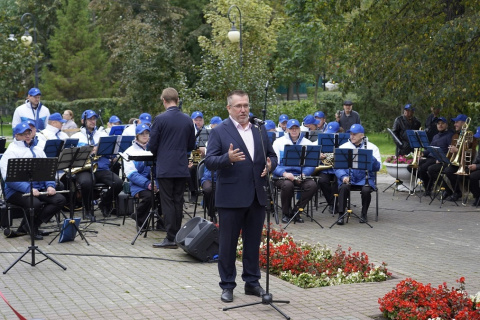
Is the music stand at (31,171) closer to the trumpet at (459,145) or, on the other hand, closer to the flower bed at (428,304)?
the flower bed at (428,304)

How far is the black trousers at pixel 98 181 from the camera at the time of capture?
594 inches

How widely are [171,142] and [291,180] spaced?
3.83 metres

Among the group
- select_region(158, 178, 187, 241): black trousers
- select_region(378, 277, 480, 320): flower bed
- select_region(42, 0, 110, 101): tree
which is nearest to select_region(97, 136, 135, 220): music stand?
select_region(158, 178, 187, 241): black trousers

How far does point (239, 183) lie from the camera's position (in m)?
8.46

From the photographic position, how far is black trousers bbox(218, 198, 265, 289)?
8.63m

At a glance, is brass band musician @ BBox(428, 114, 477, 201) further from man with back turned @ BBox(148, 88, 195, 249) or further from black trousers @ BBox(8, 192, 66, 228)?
black trousers @ BBox(8, 192, 66, 228)

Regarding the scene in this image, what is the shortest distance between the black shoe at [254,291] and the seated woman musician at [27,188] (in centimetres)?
469

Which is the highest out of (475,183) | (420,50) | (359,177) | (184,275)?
(420,50)

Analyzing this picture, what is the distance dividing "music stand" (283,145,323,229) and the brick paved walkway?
1144 mm

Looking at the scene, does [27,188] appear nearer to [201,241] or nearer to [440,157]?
[201,241]

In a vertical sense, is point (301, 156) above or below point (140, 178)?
above

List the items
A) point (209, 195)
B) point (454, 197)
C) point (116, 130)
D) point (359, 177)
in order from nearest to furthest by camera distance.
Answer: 1. point (209, 195)
2. point (359, 177)
3. point (116, 130)
4. point (454, 197)

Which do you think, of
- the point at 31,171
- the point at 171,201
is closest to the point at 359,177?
the point at 171,201

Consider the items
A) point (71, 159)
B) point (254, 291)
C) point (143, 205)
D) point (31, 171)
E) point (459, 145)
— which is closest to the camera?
point (254, 291)
